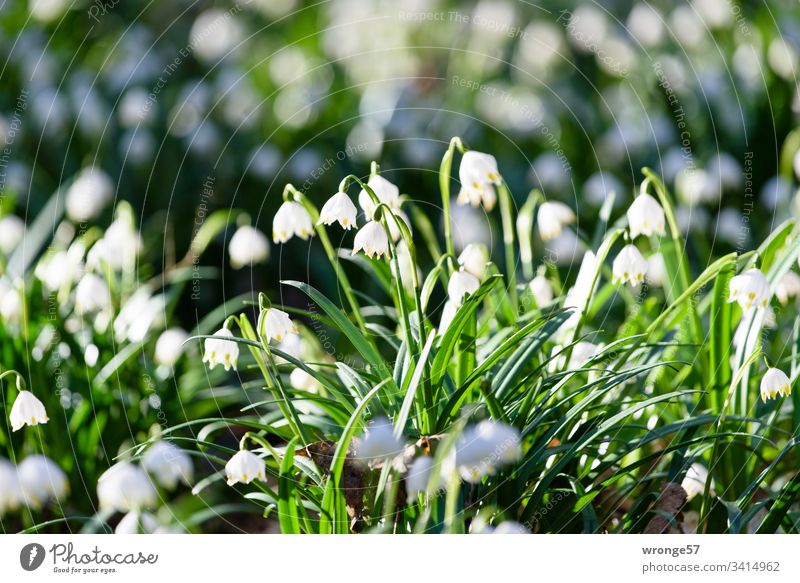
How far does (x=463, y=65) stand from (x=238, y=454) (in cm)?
296

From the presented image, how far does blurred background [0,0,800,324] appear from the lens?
317 centimetres

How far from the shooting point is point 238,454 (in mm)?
1410

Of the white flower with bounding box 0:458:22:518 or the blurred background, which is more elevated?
the blurred background

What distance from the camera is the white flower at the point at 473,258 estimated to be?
5.74 ft

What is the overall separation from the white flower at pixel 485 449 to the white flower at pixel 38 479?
0.89 metres

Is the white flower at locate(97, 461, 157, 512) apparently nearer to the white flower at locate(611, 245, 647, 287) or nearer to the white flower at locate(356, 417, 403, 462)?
the white flower at locate(356, 417, 403, 462)

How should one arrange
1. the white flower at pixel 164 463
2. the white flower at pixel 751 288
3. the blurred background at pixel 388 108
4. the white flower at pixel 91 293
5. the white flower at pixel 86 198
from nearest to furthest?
the white flower at pixel 751 288
the white flower at pixel 164 463
the white flower at pixel 91 293
the white flower at pixel 86 198
the blurred background at pixel 388 108

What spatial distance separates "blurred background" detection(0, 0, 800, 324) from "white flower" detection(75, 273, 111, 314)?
0.82 metres

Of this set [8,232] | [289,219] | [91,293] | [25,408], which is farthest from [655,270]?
[8,232]

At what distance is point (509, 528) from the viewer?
1.44m

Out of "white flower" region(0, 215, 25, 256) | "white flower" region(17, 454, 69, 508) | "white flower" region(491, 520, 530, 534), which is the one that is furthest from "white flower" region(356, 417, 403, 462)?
"white flower" region(0, 215, 25, 256)

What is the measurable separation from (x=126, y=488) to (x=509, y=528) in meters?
0.72

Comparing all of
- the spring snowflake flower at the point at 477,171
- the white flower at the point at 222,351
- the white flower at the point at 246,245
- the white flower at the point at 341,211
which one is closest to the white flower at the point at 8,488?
the white flower at the point at 222,351
